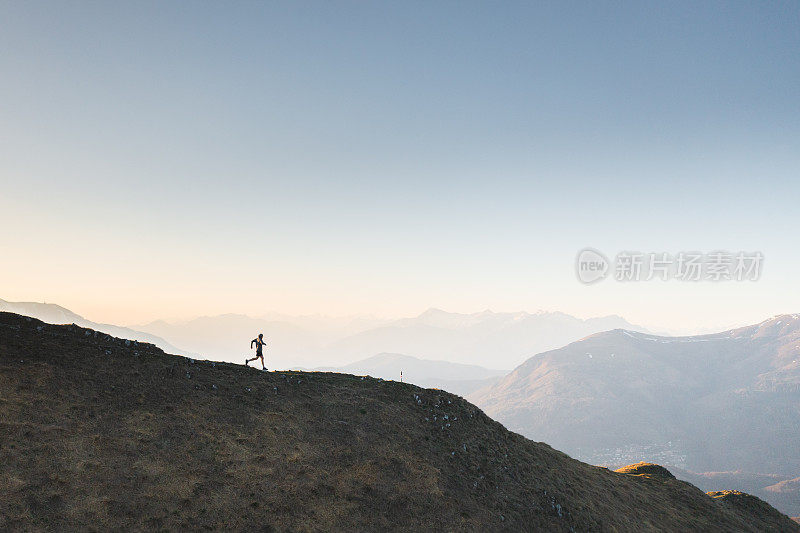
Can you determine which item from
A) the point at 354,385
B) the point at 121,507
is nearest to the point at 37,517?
the point at 121,507

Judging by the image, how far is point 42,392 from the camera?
1240 inches

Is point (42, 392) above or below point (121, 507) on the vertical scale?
above

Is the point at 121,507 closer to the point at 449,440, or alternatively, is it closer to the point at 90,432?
the point at 90,432

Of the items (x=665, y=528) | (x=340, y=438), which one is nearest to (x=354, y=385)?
(x=340, y=438)

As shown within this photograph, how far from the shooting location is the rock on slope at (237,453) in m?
27.0

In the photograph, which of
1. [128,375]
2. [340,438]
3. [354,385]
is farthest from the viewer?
[354,385]

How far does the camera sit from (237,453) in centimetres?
3350

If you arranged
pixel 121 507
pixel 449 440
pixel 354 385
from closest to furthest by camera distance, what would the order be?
pixel 121 507, pixel 449 440, pixel 354 385

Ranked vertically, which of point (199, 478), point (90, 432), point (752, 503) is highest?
point (90, 432)

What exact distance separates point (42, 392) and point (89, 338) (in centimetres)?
1106

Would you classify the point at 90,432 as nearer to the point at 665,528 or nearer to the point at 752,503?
the point at 665,528

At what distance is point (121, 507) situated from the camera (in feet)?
85.6

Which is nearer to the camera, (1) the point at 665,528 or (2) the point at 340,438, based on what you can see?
(2) the point at 340,438

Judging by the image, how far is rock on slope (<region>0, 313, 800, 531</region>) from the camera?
2697 centimetres
